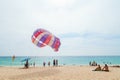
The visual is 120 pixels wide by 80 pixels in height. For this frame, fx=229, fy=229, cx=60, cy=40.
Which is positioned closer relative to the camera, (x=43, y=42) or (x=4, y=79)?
(x=4, y=79)

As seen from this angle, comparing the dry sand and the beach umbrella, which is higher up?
the beach umbrella

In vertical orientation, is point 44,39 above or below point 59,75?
above

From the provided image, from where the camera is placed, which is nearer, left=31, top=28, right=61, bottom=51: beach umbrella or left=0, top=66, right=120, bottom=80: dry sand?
left=0, top=66, right=120, bottom=80: dry sand

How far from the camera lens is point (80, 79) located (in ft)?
54.1

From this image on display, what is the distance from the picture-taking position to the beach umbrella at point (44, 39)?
73.4 feet

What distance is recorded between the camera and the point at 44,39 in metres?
22.6

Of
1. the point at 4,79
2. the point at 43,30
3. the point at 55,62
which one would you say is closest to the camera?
the point at 4,79

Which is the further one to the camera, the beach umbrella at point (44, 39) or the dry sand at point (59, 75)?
the beach umbrella at point (44, 39)

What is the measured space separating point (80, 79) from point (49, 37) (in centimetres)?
717

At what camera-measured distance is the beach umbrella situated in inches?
880

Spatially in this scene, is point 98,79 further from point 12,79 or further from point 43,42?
point 43,42

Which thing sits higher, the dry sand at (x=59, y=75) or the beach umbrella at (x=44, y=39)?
the beach umbrella at (x=44, y=39)

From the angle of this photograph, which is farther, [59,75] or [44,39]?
[44,39]

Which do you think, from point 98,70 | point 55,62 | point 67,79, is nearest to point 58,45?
point 98,70
